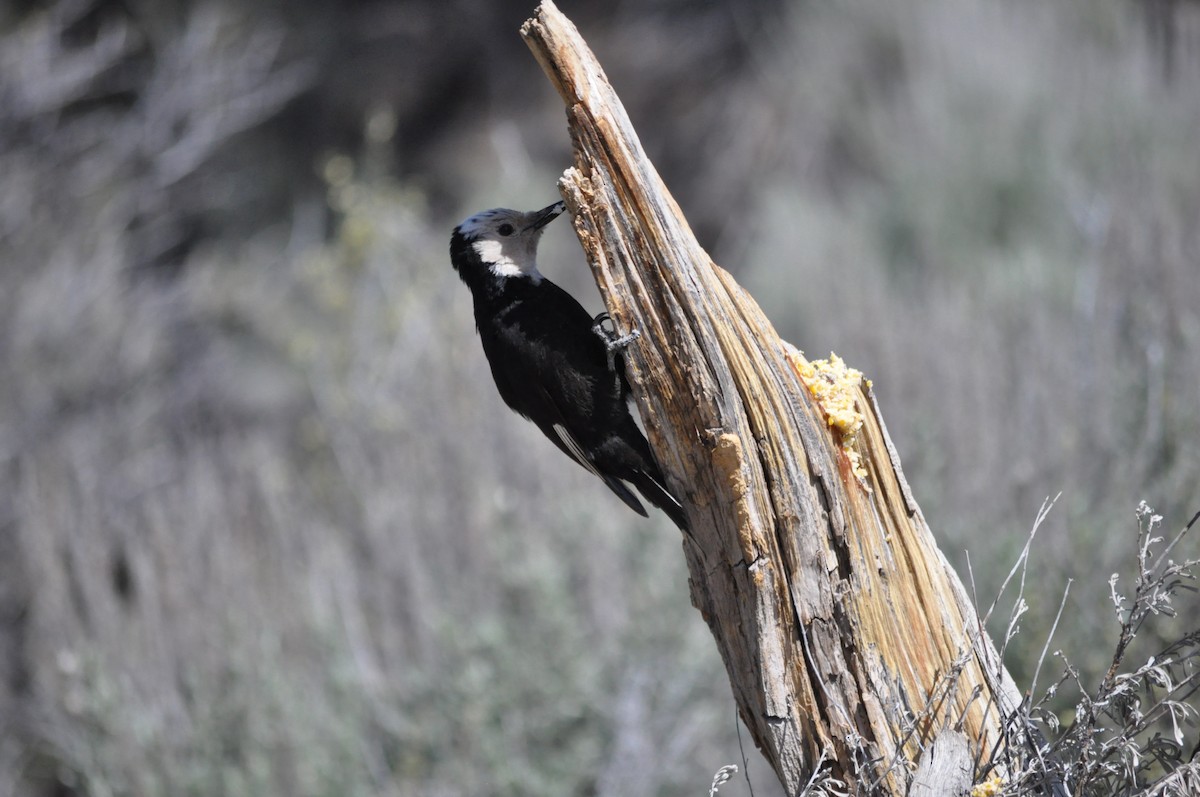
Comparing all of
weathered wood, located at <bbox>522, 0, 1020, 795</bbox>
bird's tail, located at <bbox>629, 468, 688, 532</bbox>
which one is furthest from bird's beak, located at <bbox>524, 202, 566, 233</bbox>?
weathered wood, located at <bbox>522, 0, 1020, 795</bbox>

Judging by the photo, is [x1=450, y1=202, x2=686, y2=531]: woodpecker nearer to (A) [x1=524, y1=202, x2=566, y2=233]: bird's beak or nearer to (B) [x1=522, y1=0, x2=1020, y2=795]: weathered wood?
(A) [x1=524, y1=202, x2=566, y2=233]: bird's beak

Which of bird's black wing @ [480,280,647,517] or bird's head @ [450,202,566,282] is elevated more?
bird's head @ [450,202,566,282]

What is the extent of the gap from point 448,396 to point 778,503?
177 inches

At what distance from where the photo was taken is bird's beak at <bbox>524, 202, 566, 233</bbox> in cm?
351

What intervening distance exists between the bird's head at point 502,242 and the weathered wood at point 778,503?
3.91 feet

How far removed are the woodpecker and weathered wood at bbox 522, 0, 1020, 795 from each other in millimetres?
760

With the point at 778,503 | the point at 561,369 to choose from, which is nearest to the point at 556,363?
the point at 561,369

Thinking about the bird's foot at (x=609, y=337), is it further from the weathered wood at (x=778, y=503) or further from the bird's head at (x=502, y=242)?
the weathered wood at (x=778, y=503)

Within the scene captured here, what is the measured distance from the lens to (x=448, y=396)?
6.73 metres

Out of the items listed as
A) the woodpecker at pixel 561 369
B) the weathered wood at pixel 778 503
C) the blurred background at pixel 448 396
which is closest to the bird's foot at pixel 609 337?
the woodpecker at pixel 561 369

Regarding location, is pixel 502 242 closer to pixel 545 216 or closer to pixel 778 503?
pixel 545 216

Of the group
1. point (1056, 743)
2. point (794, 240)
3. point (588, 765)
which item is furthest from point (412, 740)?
point (794, 240)

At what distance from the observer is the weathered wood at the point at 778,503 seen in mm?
2379

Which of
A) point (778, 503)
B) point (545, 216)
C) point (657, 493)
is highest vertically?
point (545, 216)
